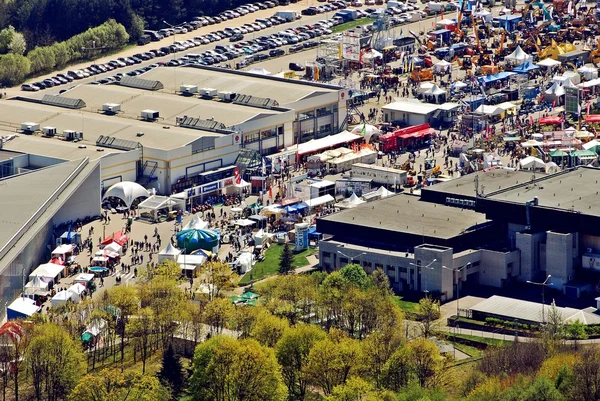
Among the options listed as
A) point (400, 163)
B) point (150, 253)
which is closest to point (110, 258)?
point (150, 253)

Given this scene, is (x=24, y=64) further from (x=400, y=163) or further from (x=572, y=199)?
(x=572, y=199)

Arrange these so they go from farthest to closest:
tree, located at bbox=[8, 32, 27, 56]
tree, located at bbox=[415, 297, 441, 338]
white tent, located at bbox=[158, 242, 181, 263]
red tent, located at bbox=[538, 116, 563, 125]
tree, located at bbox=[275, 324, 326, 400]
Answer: tree, located at bbox=[8, 32, 27, 56] < red tent, located at bbox=[538, 116, 563, 125] < white tent, located at bbox=[158, 242, 181, 263] < tree, located at bbox=[415, 297, 441, 338] < tree, located at bbox=[275, 324, 326, 400]

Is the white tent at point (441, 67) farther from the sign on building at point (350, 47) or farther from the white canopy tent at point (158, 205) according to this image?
the white canopy tent at point (158, 205)

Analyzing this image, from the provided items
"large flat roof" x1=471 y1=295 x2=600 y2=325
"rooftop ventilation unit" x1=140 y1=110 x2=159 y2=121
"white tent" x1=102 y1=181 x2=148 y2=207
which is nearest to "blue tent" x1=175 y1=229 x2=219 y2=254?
"white tent" x1=102 y1=181 x2=148 y2=207

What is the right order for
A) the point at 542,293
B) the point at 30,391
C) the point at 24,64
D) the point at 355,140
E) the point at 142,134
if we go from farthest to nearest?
the point at 24,64
the point at 355,140
the point at 142,134
the point at 542,293
the point at 30,391

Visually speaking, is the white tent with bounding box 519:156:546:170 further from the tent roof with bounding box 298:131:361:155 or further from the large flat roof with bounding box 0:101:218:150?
the large flat roof with bounding box 0:101:218:150

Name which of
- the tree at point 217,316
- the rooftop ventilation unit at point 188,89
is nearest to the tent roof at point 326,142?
the rooftop ventilation unit at point 188,89
